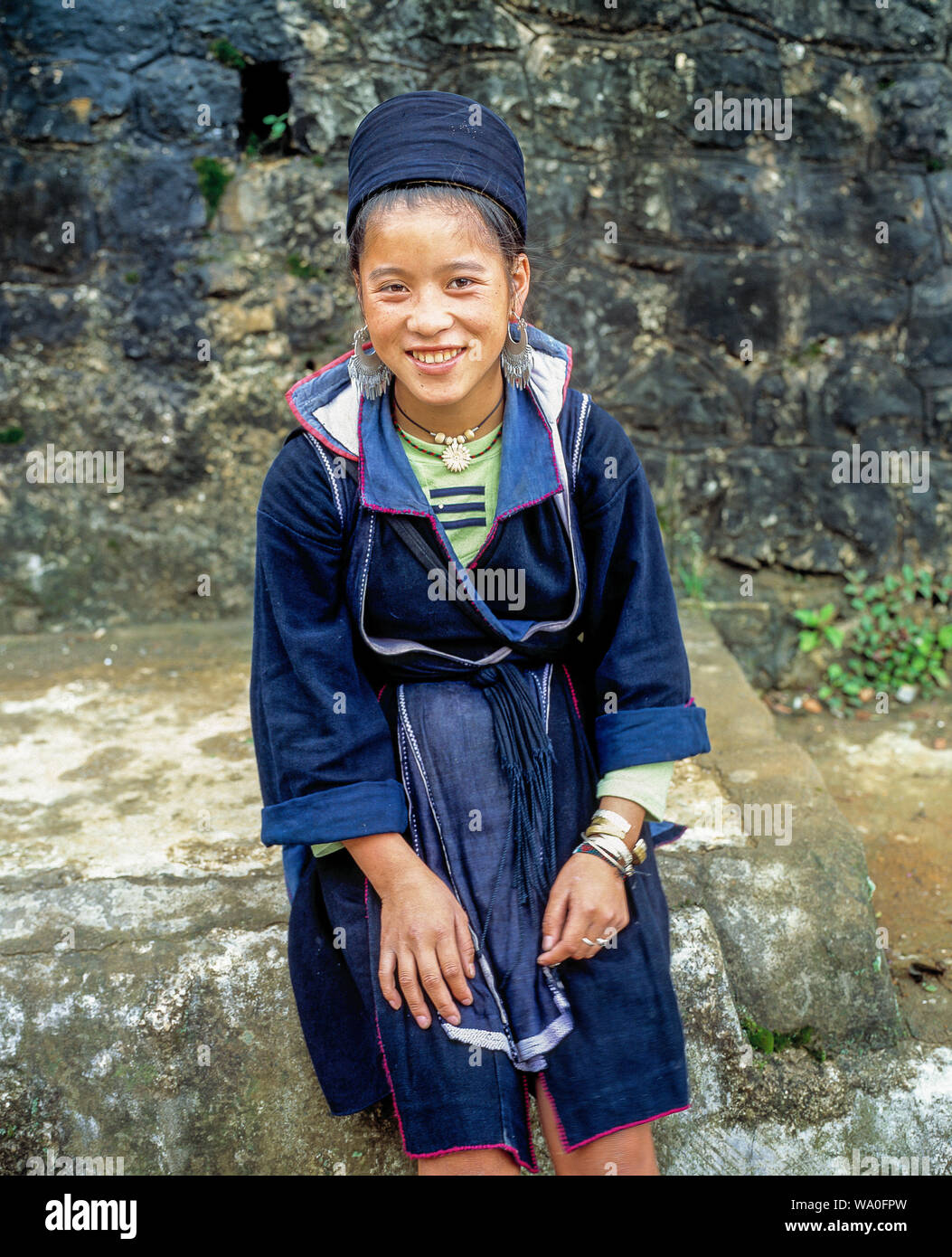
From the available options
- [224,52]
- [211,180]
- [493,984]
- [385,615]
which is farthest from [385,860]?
[224,52]

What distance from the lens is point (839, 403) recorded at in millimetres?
3525

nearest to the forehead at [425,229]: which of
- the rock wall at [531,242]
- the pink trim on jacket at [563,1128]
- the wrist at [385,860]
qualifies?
the wrist at [385,860]

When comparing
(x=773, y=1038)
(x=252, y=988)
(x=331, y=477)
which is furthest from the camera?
(x=773, y=1038)

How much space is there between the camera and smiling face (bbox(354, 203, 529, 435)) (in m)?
1.49

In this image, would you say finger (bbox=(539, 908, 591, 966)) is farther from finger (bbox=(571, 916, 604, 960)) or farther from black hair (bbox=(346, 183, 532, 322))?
black hair (bbox=(346, 183, 532, 322))

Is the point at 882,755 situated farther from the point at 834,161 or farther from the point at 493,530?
the point at 493,530

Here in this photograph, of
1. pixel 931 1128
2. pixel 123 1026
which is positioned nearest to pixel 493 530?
pixel 123 1026

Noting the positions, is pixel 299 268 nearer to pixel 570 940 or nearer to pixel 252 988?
pixel 252 988

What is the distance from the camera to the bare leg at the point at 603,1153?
1.49 meters

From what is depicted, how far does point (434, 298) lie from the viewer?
151 cm

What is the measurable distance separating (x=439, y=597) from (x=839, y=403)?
7.76ft

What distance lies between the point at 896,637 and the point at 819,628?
0.25m

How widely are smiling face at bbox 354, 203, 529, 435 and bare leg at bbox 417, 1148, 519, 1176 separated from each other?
1033 millimetres

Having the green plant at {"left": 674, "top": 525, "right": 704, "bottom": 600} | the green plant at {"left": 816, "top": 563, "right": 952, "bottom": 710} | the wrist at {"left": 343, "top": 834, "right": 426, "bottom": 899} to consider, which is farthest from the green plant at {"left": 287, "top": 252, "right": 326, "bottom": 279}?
the wrist at {"left": 343, "top": 834, "right": 426, "bottom": 899}
